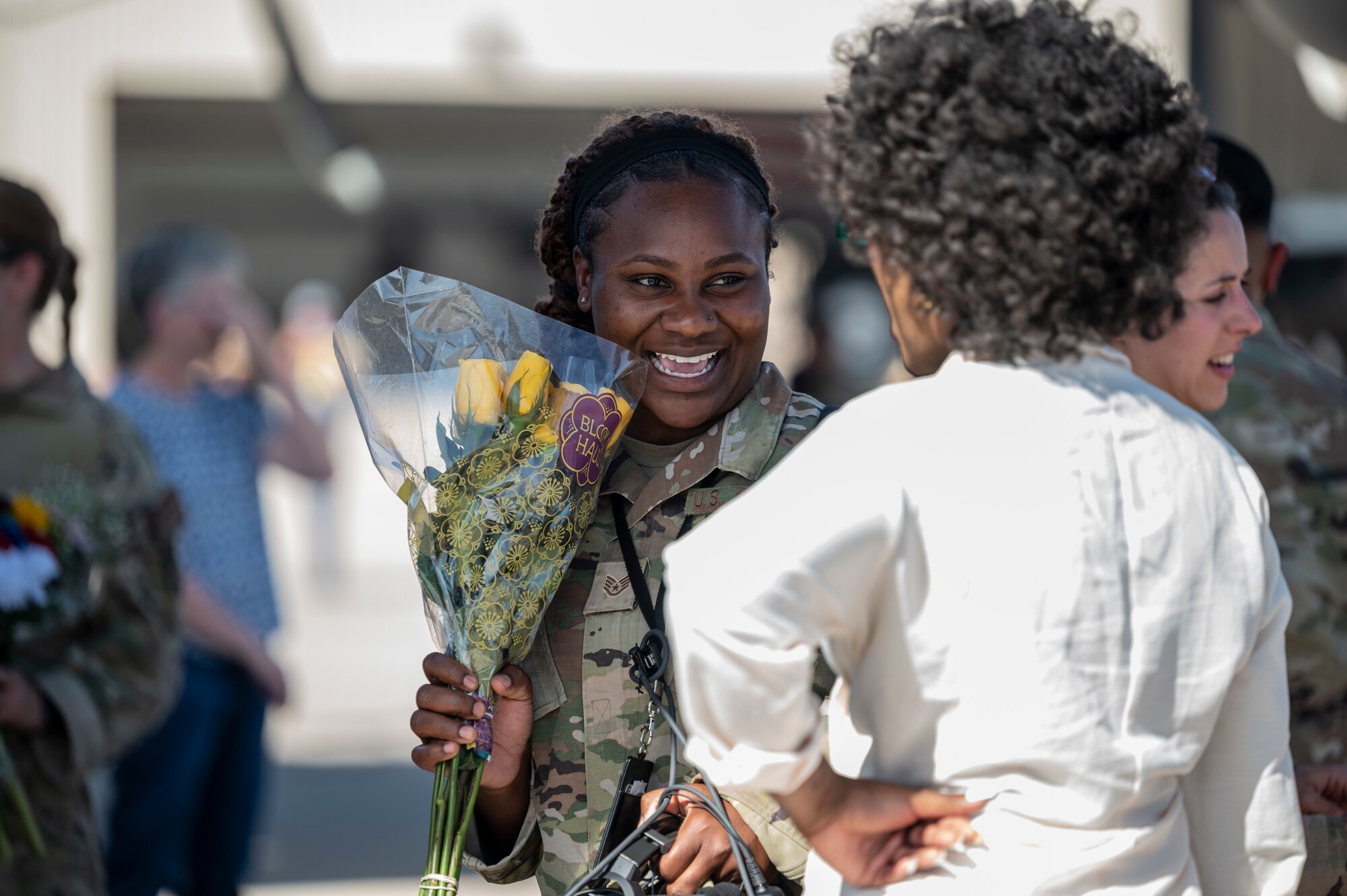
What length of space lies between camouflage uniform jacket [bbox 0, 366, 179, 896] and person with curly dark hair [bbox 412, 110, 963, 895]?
1.01 metres

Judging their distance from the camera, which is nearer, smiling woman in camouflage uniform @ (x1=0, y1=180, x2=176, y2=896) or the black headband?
the black headband

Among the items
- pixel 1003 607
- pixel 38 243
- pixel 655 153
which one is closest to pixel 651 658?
pixel 1003 607

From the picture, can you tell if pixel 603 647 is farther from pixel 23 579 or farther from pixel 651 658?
pixel 23 579

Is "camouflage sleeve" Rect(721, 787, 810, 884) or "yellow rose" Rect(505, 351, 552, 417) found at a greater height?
"yellow rose" Rect(505, 351, 552, 417)

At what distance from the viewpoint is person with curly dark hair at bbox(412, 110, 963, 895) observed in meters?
2.06

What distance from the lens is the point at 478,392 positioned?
200cm

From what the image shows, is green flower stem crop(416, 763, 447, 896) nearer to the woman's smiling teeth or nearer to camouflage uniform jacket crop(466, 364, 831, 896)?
camouflage uniform jacket crop(466, 364, 831, 896)

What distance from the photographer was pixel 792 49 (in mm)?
12859

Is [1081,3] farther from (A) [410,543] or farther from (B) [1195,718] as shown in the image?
(A) [410,543]

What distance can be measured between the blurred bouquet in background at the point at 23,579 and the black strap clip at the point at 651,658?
53.2 inches

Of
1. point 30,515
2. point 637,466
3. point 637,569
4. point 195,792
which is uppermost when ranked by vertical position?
point 637,466

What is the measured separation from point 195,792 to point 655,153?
9.67 feet

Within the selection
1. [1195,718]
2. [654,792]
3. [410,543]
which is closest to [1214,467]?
[1195,718]

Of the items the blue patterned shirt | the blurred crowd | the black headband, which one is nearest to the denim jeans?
the blurred crowd
